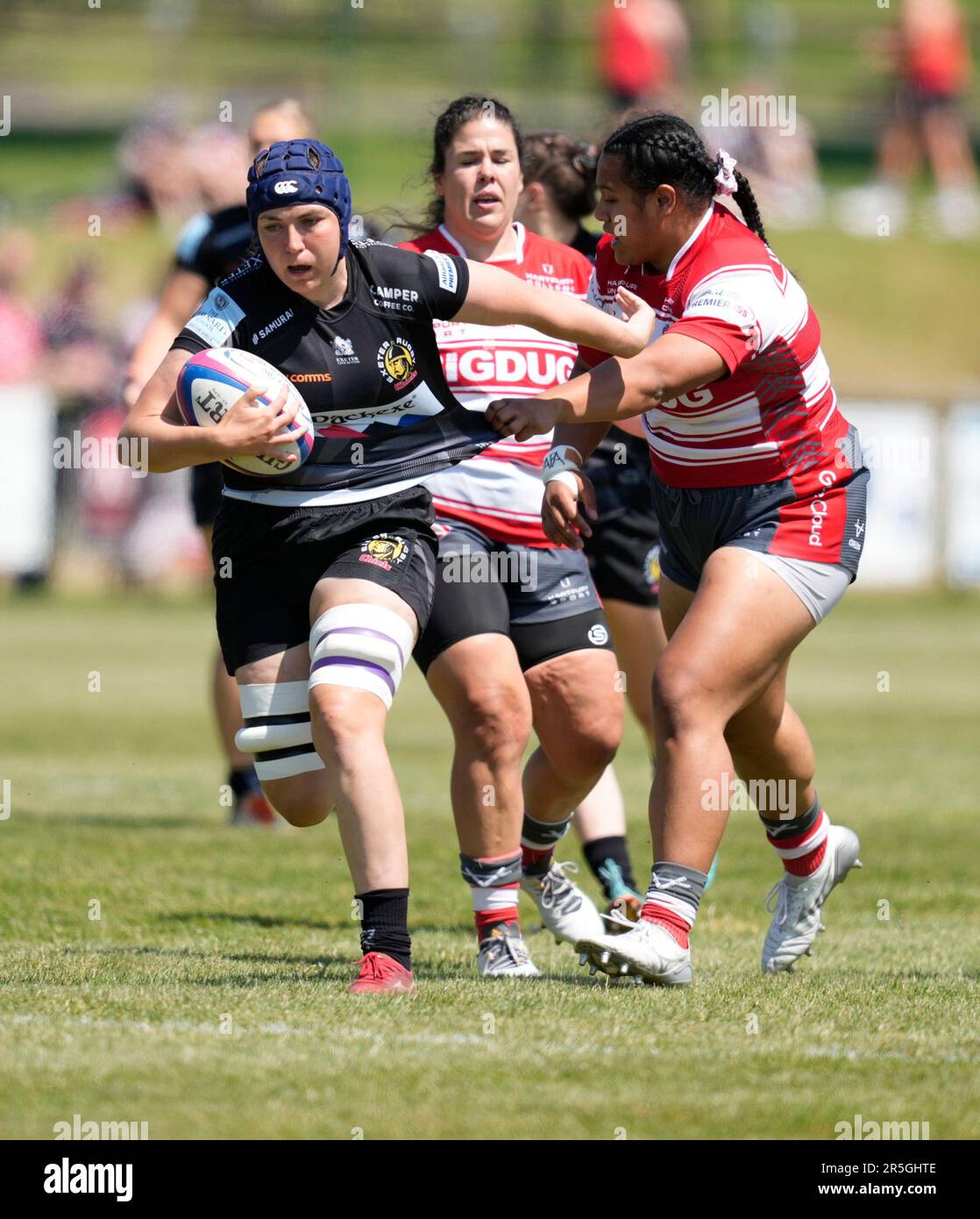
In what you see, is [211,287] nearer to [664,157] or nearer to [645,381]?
[664,157]

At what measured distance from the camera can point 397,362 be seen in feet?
18.6

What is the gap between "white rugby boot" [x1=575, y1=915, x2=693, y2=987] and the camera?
17.5ft

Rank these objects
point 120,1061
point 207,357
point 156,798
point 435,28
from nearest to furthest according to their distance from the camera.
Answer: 1. point 120,1061
2. point 207,357
3. point 156,798
4. point 435,28

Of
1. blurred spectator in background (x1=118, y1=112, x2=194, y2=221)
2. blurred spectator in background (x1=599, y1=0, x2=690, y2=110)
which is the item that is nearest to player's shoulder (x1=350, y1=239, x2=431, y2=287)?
blurred spectator in background (x1=118, y1=112, x2=194, y2=221)

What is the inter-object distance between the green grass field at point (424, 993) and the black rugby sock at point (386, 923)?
14 cm

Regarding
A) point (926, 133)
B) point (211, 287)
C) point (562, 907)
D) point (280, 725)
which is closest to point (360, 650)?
point (280, 725)

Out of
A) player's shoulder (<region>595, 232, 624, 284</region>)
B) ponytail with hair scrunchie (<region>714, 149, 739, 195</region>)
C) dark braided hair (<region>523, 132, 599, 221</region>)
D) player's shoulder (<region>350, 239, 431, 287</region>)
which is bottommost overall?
player's shoulder (<region>350, 239, 431, 287</region>)

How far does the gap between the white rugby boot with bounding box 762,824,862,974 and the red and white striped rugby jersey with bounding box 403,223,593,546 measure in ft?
4.38

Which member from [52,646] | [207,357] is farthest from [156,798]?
[52,646]

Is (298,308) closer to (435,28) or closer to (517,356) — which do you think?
(517,356)

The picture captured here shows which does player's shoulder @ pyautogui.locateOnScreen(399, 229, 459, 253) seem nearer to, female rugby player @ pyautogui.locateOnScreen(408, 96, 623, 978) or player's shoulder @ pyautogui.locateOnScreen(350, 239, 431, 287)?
Result: female rugby player @ pyautogui.locateOnScreen(408, 96, 623, 978)

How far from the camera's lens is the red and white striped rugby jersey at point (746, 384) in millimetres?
5562
